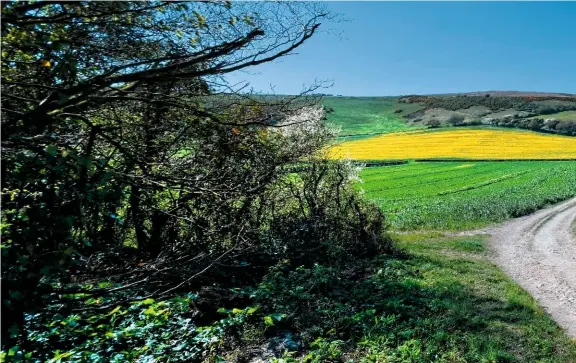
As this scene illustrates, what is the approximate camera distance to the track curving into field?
1048 cm

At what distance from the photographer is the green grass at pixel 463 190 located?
75.0ft

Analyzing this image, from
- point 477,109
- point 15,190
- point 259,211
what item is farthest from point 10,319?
point 477,109

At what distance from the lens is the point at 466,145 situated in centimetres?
5869

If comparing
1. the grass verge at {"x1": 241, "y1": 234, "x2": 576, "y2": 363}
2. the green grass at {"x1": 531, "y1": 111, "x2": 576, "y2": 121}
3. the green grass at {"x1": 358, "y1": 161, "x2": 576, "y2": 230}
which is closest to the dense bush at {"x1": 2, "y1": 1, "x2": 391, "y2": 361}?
the grass verge at {"x1": 241, "y1": 234, "x2": 576, "y2": 363}

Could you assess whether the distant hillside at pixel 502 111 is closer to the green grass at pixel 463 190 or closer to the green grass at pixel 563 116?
the green grass at pixel 563 116

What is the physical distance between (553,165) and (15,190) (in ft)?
162

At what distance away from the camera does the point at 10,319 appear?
3605 millimetres

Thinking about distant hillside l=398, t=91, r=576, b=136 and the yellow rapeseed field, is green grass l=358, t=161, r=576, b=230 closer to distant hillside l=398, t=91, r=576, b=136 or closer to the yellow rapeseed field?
the yellow rapeseed field

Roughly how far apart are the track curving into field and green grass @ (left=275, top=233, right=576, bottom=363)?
511mm

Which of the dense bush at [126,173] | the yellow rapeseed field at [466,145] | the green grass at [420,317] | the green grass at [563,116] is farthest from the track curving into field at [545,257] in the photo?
the green grass at [563,116]

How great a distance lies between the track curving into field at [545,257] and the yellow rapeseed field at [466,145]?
26.1 m

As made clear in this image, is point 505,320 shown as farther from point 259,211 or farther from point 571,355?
point 259,211

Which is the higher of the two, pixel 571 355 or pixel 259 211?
pixel 259 211

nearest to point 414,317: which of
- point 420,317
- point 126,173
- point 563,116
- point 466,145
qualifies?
point 420,317
